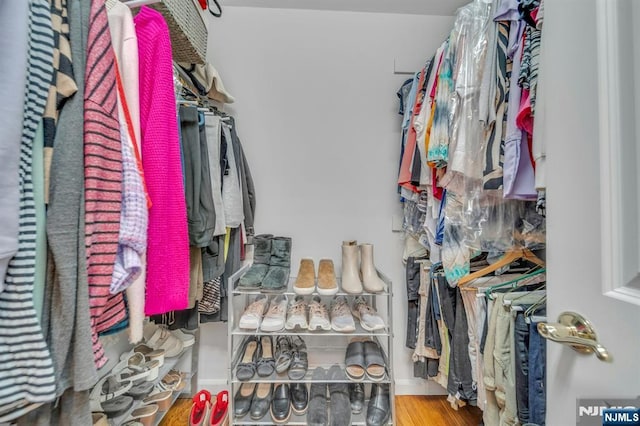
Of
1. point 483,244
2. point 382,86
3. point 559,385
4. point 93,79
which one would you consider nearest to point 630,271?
point 559,385

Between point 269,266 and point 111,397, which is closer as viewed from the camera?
point 111,397

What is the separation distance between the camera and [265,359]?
127 cm

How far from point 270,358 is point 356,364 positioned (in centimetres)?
38

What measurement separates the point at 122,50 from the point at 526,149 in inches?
42.1

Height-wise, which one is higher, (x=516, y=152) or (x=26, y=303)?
(x=516, y=152)

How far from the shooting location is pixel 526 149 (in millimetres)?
818

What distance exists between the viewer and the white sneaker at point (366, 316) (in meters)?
1.20

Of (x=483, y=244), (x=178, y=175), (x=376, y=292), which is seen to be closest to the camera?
(x=178, y=175)

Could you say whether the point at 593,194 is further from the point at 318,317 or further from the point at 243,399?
the point at 243,399

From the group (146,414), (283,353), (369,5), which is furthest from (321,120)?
(146,414)

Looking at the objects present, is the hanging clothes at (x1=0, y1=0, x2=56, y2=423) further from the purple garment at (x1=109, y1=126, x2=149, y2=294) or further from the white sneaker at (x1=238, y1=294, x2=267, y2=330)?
the white sneaker at (x1=238, y1=294, x2=267, y2=330)

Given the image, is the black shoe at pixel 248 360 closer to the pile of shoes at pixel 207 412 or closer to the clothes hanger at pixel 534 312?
the pile of shoes at pixel 207 412

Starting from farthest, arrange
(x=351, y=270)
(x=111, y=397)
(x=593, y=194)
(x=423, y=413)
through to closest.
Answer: (x=423, y=413) → (x=351, y=270) → (x=111, y=397) → (x=593, y=194)

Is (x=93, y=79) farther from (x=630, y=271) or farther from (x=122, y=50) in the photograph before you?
→ (x=630, y=271)
